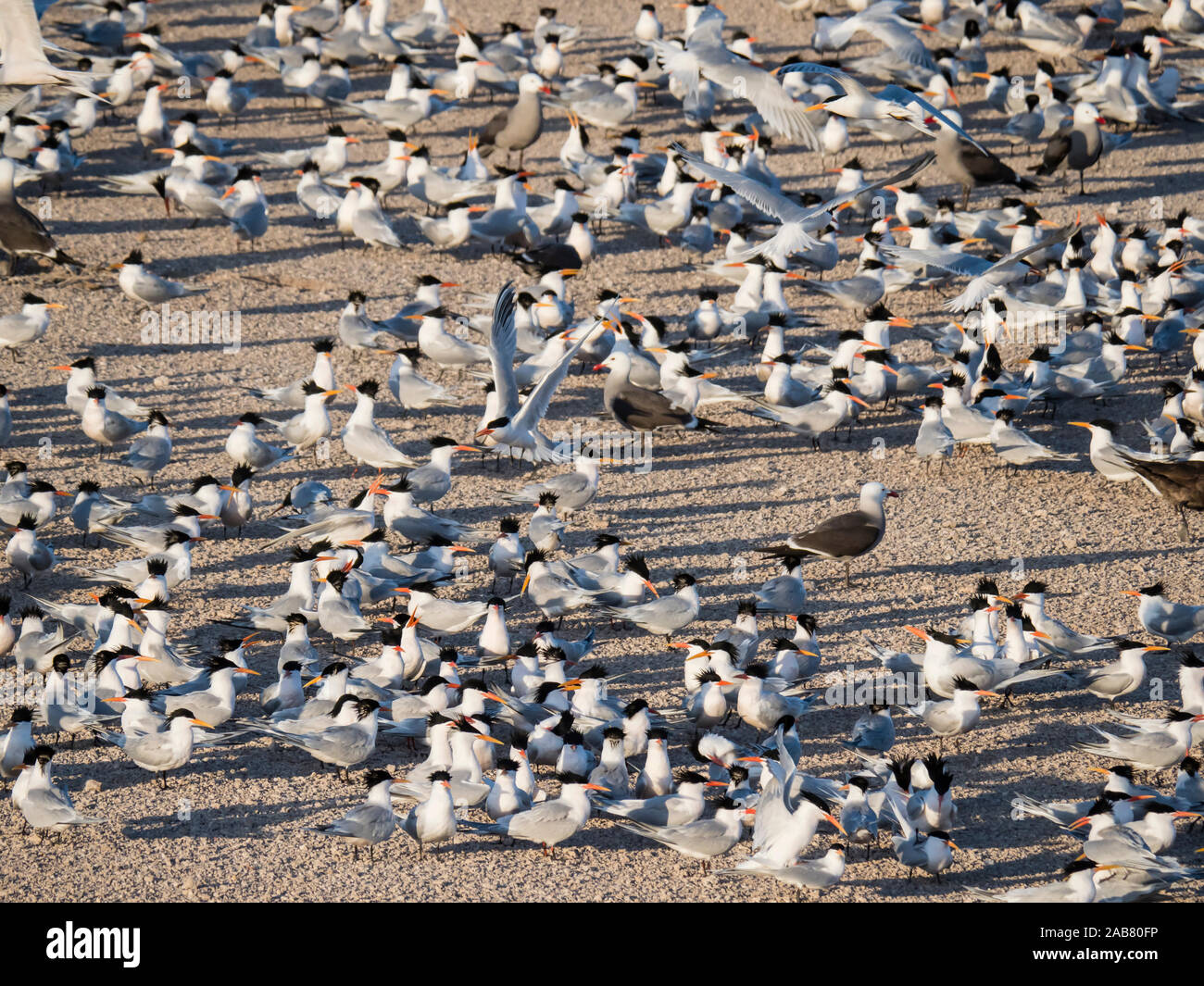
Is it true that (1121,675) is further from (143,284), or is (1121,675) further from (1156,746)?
(143,284)

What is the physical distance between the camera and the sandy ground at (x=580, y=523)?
27.3 feet

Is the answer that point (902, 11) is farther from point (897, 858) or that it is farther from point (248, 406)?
point (897, 858)

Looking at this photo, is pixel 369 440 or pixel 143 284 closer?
pixel 369 440

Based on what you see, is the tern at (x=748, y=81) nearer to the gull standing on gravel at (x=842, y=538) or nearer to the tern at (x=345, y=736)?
the gull standing on gravel at (x=842, y=538)

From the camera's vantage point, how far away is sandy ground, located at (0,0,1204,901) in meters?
8.32

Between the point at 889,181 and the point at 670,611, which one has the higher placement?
the point at 889,181

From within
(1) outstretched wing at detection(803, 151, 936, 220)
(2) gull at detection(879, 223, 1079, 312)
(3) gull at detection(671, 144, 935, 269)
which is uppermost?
(1) outstretched wing at detection(803, 151, 936, 220)

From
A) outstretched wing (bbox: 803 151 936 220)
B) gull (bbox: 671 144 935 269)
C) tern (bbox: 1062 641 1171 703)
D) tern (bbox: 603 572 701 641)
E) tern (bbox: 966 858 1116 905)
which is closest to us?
tern (bbox: 966 858 1116 905)

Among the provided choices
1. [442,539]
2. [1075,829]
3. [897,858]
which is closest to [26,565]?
[442,539]

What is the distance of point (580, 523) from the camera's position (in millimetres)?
11672

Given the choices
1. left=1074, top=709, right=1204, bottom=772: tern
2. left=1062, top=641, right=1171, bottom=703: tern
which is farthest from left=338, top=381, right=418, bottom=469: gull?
left=1074, top=709, right=1204, bottom=772: tern

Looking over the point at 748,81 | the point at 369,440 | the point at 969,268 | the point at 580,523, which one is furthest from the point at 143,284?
the point at 969,268

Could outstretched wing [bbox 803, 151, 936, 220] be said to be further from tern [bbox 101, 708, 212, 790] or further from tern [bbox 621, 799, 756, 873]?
tern [bbox 101, 708, 212, 790]

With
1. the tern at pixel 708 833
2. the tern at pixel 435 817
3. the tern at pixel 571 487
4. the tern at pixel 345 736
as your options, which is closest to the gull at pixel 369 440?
the tern at pixel 571 487
